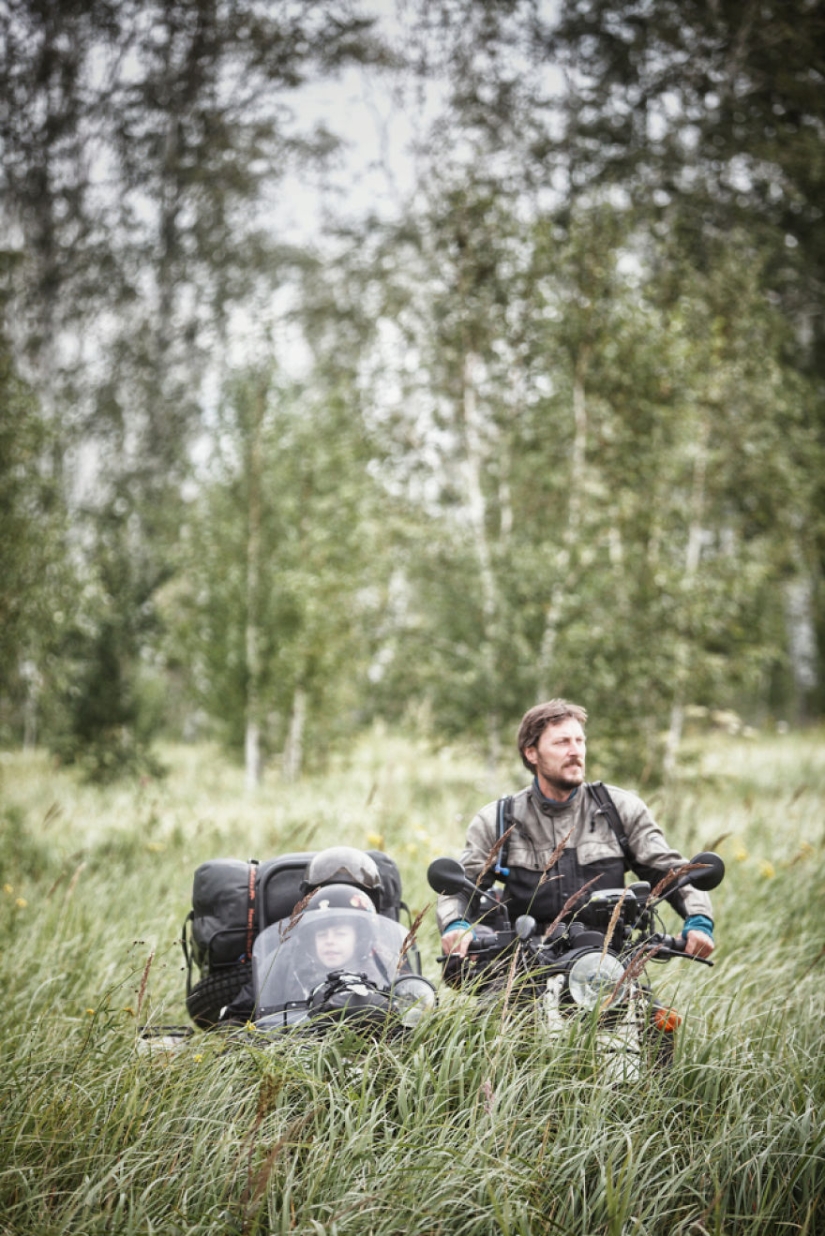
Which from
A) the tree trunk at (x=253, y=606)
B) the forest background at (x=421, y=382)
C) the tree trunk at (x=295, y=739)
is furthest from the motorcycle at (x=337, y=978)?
the tree trunk at (x=295, y=739)

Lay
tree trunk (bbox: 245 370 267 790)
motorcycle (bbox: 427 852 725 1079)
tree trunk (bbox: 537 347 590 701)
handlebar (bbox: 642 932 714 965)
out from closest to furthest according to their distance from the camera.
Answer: motorcycle (bbox: 427 852 725 1079) → handlebar (bbox: 642 932 714 965) → tree trunk (bbox: 537 347 590 701) → tree trunk (bbox: 245 370 267 790)

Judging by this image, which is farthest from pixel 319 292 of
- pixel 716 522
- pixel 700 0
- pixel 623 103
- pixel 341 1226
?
pixel 341 1226

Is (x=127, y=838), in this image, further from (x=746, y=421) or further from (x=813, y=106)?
(x=813, y=106)

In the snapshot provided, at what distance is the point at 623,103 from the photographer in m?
15.2

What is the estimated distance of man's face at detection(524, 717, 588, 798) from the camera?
10.5ft

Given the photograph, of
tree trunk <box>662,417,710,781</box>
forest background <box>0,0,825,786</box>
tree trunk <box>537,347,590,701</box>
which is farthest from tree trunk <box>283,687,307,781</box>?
tree trunk <box>662,417,710,781</box>

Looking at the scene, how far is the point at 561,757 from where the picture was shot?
3.20 meters

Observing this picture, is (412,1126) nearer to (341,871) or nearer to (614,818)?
(341,871)

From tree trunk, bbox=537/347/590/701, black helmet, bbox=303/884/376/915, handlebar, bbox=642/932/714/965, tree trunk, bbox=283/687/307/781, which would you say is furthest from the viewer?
tree trunk, bbox=283/687/307/781

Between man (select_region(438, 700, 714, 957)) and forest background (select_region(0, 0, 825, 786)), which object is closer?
man (select_region(438, 700, 714, 957))

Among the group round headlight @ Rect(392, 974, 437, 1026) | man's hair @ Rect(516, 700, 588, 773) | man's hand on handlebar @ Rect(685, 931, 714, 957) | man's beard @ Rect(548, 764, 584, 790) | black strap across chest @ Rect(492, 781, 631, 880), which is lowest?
round headlight @ Rect(392, 974, 437, 1026)

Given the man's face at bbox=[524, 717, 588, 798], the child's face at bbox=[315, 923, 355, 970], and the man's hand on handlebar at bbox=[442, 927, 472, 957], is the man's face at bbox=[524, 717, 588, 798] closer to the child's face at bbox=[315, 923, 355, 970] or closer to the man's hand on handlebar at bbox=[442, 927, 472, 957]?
the man's hand on handlebar at bbox=[442, 927, 472, 957]

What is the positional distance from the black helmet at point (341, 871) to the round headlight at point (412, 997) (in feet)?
1.42

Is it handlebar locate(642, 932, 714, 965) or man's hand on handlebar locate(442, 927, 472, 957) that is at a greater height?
handlebar locate(642, 932, 714, 965)
